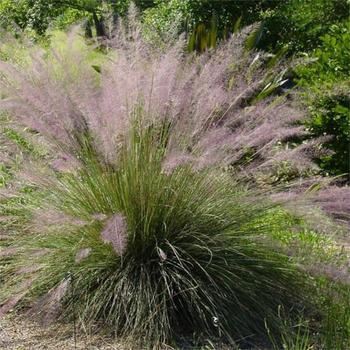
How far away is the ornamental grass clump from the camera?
147 inches

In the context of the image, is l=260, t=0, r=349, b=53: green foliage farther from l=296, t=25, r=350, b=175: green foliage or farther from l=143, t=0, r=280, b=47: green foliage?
l=296, t=25, r=350, b=175: green foliage

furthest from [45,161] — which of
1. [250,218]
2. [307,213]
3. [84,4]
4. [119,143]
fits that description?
[84,4]

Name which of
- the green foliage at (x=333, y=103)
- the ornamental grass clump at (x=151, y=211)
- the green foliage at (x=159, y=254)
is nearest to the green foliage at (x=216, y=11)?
the green foliage at (x=333, y=103)

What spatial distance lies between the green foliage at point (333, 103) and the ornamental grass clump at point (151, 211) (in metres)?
2.24

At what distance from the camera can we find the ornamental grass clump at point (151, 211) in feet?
12.3

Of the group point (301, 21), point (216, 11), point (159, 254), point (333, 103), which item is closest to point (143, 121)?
point (159, 254)

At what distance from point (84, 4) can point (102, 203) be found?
12.2m

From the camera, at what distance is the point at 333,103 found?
21.2 feet

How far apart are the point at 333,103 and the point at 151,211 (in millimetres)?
3151

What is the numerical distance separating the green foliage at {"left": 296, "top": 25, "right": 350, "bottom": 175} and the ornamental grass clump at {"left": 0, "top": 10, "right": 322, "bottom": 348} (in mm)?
2240

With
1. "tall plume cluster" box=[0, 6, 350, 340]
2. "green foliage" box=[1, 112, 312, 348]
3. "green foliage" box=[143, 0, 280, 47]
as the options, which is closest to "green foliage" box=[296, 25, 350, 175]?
"tall plume cluster" box=[0, 6, 350, 340]

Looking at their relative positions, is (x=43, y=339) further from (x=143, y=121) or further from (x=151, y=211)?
(x=143, y=121)

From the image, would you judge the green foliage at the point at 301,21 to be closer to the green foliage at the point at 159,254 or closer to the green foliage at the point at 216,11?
the green foliage at the point at 216,11

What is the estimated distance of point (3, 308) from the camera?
3.71m
